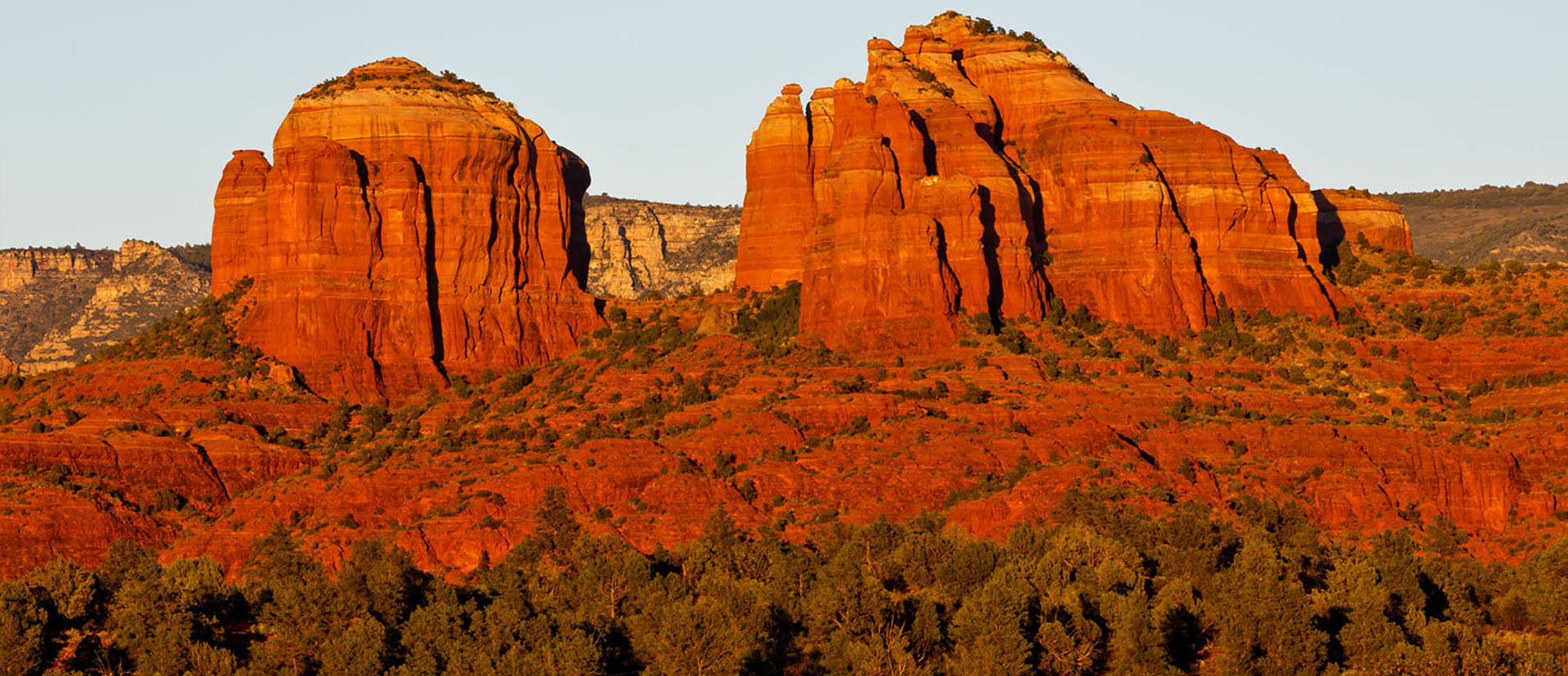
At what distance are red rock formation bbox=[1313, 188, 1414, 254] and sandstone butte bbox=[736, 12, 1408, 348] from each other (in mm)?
5438

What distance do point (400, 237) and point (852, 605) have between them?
5023 centimetres

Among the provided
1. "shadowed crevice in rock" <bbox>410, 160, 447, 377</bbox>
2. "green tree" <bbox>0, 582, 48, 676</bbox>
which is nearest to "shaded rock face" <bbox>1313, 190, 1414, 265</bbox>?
"shadowed crevice in rock" <bbox>410, 160, 447, 377</bbox>

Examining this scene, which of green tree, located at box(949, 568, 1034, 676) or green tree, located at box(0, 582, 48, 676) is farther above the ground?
green tree, located at box(0, 582, 48, 676)

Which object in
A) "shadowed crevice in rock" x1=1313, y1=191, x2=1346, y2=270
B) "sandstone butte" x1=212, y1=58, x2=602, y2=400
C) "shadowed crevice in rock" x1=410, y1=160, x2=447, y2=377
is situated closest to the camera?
"sandstone butte" x1=212, y1=58, x2=602, y2=400

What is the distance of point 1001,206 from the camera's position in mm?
140250

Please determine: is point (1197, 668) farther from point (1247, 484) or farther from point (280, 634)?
point (280, 634)

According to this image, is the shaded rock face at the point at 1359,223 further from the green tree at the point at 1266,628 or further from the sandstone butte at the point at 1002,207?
the green tree at the point at 1266,628

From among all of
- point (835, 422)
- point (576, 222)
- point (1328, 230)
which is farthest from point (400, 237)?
point (1328, 230)

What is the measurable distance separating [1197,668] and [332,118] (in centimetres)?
6509

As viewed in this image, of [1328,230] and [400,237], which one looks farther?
[1328,230]

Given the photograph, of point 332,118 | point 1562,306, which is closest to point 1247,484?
point 1562,306

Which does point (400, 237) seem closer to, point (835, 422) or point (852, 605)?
point (835, 422)

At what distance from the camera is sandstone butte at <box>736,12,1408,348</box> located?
5374 inches

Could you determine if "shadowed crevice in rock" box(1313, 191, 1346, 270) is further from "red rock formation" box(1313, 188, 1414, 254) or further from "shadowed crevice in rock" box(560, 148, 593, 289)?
"shadowed crevice in rock" box(560, 148, 593, 289)
